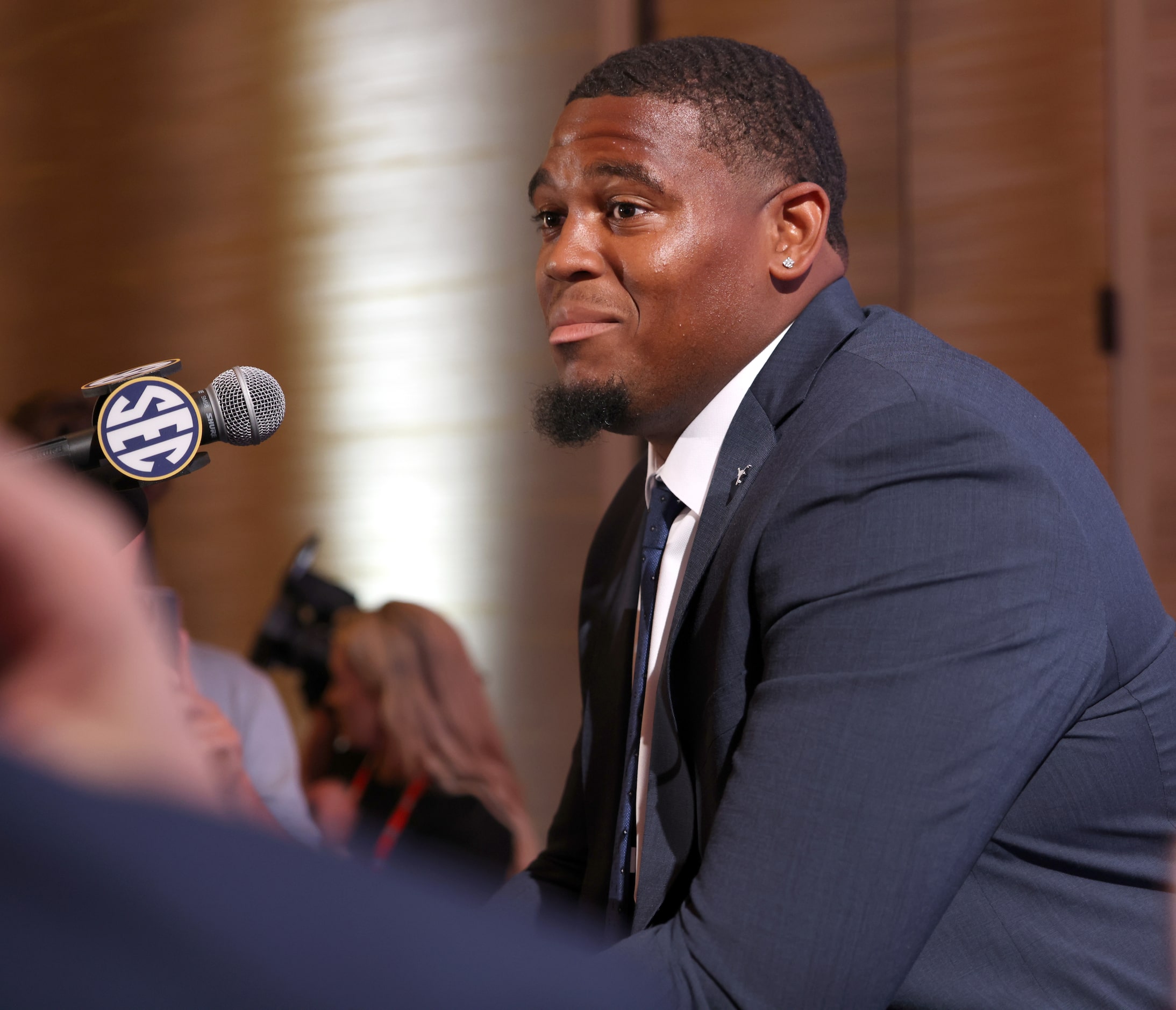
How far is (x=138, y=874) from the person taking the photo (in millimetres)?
272

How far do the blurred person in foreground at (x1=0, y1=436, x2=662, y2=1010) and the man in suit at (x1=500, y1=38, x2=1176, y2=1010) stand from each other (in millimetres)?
743

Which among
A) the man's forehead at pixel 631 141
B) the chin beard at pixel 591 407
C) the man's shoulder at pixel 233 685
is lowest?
the man's shoulder at pixel 233 685

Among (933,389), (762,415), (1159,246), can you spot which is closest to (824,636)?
(933,389)

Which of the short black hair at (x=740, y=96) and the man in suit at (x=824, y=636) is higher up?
the short black hair at (x=740, y=96)

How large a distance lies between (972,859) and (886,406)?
0.42 metres

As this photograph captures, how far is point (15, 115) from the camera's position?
17.1 ft

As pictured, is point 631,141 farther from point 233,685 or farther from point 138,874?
point 233,685

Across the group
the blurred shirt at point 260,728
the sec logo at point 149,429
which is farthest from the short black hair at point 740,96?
the blurred shirt at point 260,728

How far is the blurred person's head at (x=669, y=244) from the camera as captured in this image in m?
1.55

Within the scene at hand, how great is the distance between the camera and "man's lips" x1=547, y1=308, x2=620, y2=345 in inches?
61.3

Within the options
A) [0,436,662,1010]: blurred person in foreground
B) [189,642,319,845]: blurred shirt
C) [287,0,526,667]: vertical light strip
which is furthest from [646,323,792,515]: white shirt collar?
[287,0,526,667]: vertical light strip

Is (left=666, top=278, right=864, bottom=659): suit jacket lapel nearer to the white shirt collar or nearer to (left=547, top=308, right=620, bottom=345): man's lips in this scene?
the white shirt collar

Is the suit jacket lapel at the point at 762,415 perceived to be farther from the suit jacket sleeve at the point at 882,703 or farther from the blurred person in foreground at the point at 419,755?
the blurred person in foreground at the point at 419,755

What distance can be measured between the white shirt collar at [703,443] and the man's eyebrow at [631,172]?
24 cm
